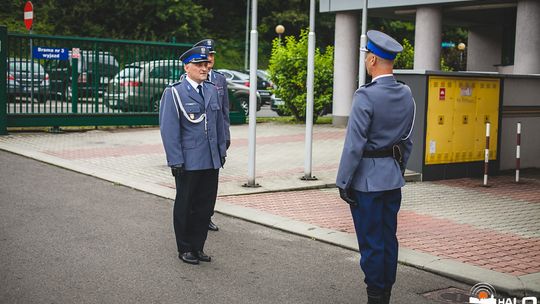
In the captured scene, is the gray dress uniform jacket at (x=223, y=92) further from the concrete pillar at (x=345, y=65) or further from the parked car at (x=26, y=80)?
the concrete pillar at (x=345, y=65)

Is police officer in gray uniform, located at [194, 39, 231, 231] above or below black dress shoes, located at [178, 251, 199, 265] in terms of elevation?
above

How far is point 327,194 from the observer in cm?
1031

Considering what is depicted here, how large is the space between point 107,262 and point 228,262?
1083 millimetres

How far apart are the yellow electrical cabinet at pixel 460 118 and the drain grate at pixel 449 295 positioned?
241 inches

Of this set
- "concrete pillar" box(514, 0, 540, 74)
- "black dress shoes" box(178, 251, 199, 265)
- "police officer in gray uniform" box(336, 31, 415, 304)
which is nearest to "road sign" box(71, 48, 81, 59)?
"concrete pillar" box(514, 0, 540, 74)

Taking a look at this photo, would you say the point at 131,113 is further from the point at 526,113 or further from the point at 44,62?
the point at 526,113

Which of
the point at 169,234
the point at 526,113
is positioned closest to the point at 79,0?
the point at 526,113

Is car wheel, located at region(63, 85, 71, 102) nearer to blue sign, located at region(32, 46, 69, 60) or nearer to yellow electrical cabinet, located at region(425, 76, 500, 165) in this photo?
blue sign, located at region(32, 46, 69, 60)

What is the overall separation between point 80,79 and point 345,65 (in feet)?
26.6

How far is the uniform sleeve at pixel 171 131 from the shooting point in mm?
6344

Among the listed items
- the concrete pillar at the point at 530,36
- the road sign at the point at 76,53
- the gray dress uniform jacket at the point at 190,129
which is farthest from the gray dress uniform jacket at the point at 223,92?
the concrete pillar at the point at 530,36

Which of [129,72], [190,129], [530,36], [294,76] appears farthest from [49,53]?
[530,36]

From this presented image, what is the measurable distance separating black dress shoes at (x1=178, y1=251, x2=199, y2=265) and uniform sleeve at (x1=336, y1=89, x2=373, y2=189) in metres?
1.93

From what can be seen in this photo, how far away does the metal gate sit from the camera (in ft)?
53.8
